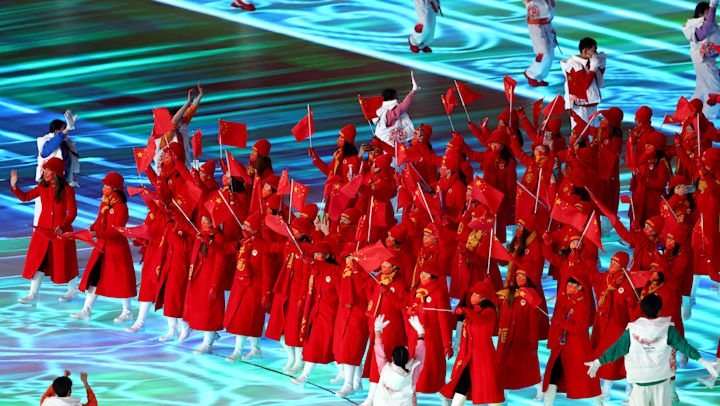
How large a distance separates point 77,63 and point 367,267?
15.2 m

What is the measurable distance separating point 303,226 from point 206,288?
→ 148cm

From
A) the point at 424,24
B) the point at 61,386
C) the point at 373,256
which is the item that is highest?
the point at 424,24

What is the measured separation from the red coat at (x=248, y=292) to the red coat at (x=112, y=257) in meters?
1.70

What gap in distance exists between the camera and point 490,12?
87.1 ft

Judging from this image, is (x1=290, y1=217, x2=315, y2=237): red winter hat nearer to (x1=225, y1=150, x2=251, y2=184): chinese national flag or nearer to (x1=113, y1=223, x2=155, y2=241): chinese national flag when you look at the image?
(x1=225, y1=150, x2=251, y2=184): chinese national flag

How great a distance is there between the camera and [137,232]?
46.2 ft

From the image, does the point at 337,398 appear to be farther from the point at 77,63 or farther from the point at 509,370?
the point at 77,63

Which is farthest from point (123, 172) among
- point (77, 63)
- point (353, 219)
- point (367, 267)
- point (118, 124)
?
point (367, 267)

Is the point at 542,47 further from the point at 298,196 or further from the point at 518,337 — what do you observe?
the point at 518,337

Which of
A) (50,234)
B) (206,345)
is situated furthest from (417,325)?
(50,234)

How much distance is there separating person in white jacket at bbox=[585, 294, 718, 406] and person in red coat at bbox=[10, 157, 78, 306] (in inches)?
271

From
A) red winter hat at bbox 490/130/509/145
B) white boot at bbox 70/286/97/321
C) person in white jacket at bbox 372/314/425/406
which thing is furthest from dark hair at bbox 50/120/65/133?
person in white jacket at bbox 372/314/425/406

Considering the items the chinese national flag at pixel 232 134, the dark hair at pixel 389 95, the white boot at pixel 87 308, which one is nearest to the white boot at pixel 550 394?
the chinese national flag at pixel 232 134

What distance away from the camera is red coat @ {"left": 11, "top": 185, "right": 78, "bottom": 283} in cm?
1499
